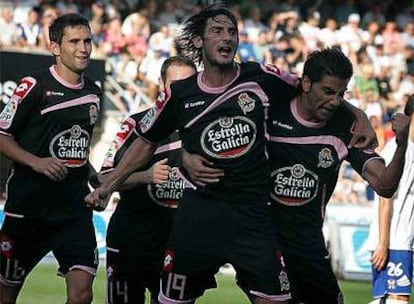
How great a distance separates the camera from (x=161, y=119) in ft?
26.5

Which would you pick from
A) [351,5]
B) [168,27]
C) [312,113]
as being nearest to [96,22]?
[168,27]

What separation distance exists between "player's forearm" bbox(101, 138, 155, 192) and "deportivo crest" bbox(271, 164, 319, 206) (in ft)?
2.88

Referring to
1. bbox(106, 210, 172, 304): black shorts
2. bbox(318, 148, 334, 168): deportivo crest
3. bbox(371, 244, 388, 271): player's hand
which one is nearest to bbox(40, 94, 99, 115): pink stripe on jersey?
bbox(106, 210, 172, 304): black shorts

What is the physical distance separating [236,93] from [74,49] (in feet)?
6.16

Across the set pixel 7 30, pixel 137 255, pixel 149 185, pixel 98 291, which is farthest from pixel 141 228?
pixel 7 30

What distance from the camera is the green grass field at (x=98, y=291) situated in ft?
42.2

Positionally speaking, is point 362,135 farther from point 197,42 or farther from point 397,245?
point 397,245

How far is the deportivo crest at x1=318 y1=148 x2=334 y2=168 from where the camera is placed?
8.05 meters

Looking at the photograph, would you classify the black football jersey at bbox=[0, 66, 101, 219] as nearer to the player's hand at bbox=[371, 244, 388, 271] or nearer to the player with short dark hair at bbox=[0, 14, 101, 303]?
the player with short dark hair at bbox=[0, 14, 101, 303]

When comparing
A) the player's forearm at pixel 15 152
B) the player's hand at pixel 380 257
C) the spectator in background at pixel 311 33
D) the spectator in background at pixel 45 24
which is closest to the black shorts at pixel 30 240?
the player's forearm at pixel 15 152

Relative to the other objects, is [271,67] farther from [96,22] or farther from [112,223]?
[96,22]

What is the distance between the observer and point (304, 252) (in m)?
8.09

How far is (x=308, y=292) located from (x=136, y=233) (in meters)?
1.60

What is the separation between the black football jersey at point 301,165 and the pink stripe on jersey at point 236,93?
0.27 meters
